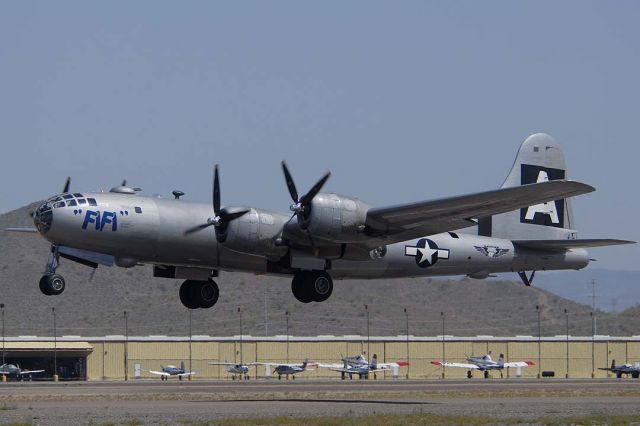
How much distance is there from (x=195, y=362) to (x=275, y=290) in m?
73.3

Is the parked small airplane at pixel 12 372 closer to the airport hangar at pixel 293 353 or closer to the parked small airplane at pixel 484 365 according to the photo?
the airport hangar at pixel 293 353

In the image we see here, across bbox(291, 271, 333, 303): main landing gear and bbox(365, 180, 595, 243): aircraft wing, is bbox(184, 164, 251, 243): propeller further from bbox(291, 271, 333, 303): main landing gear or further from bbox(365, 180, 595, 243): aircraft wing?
bbox(365, 180, 595, 243): aircraft wing

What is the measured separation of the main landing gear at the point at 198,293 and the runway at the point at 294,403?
13.9ft

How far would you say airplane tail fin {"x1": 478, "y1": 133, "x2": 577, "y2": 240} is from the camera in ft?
179

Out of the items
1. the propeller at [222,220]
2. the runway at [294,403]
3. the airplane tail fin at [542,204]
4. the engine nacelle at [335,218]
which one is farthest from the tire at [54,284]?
the airplane tail fin at [542,204]

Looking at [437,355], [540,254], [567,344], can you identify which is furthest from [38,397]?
[567,344]

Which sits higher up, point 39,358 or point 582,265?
point 582,265

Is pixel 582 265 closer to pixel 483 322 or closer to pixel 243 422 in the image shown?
pixel 243 422

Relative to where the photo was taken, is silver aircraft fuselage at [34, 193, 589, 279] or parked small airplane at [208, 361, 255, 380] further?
parked small airplane at [208, 361, 255, 380]

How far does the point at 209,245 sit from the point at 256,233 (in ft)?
6.25

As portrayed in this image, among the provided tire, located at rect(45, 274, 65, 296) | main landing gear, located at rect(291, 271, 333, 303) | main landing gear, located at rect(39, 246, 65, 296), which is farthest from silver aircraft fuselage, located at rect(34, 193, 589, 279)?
tire, located at rect(45, 274, 65, 296)

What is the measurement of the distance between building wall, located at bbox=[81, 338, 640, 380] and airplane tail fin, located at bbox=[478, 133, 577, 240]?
177 feet

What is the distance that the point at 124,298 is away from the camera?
616ft

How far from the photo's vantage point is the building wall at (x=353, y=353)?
367 feet
